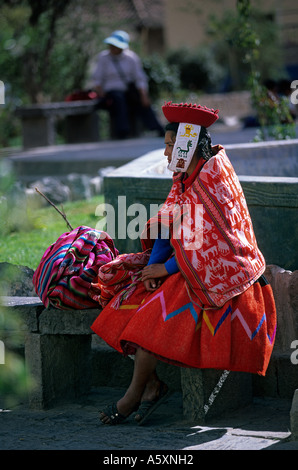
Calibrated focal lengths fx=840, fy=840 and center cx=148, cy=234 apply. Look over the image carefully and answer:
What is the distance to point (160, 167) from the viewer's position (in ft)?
19.1

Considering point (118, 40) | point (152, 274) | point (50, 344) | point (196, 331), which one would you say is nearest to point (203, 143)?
point (152, 274)

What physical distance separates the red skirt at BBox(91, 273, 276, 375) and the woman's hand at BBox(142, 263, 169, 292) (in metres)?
0.04

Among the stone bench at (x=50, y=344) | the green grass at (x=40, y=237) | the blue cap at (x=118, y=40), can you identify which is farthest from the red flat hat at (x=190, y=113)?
the blue cap at (x=118, y=40)

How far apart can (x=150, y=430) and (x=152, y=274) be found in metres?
0.72

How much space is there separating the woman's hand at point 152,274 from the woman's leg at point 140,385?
297mm

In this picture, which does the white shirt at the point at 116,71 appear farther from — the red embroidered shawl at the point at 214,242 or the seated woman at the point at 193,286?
the red embroidered shawl at the point at 214,242

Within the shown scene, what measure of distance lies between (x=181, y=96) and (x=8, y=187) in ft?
54.1

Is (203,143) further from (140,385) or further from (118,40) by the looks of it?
(118,40)

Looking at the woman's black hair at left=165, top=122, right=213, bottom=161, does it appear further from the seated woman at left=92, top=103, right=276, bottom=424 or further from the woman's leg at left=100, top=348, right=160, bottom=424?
the woman's leg at left=100, top=348, right=160, bottom=424

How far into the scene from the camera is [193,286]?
3.78 metres

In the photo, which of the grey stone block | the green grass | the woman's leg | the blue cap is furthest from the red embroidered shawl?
the blue cap

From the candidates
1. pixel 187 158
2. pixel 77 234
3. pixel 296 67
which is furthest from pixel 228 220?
pixel 296 67

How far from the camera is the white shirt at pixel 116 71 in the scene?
12383 millimetres

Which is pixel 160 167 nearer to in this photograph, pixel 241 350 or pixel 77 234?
pixel 77 234
